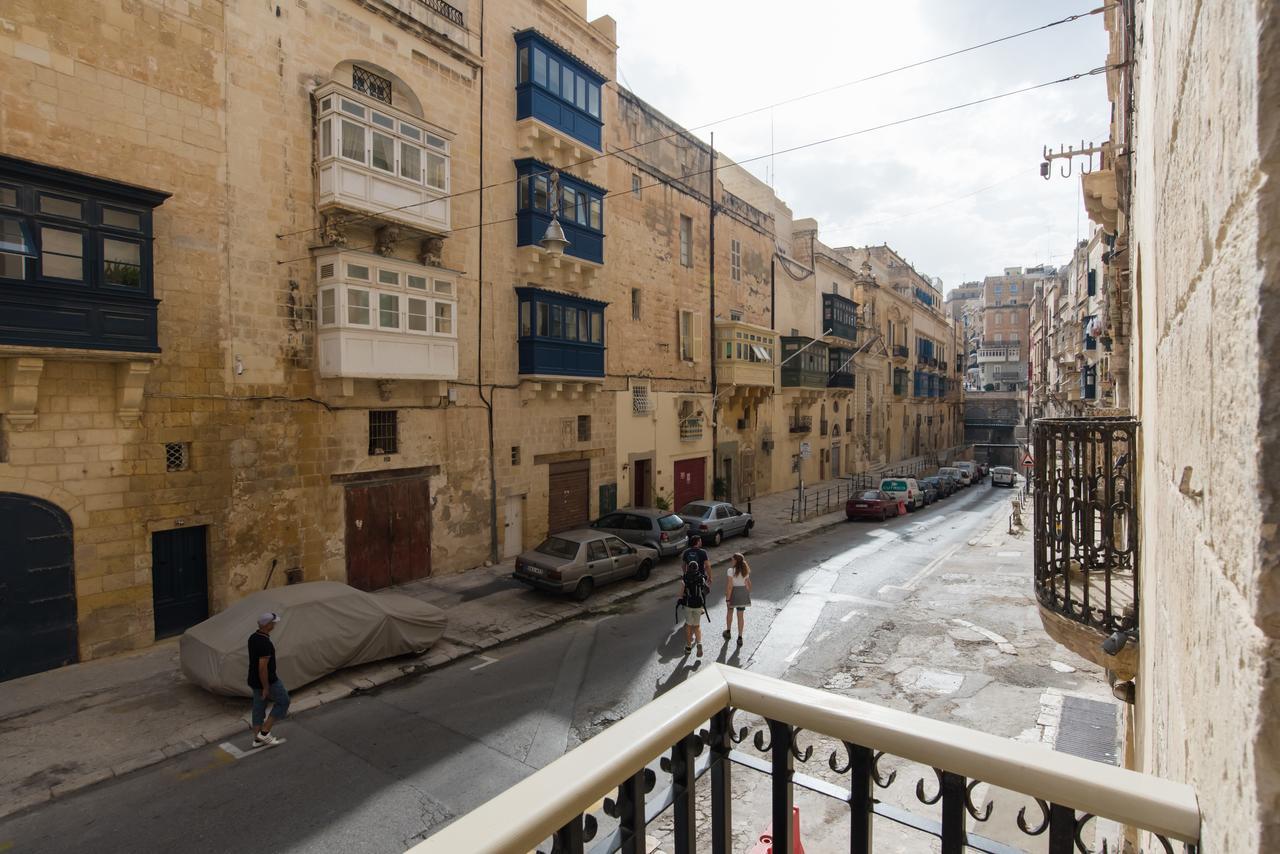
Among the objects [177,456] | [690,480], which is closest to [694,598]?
[177,456]

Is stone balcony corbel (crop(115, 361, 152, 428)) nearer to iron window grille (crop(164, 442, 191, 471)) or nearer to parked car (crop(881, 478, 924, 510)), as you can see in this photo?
iron window grille (crop(164, 442, 191, 471))

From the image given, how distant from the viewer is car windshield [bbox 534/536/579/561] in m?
15.9

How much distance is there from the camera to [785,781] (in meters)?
2.33

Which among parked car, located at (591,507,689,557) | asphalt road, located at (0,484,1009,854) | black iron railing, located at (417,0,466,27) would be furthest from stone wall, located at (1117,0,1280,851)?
black iron railing, located at (417,0,466,27)

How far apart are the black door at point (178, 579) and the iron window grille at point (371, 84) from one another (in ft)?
34.5

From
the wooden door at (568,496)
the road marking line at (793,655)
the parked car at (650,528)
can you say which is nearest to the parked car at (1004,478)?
the parked car at (650,528)

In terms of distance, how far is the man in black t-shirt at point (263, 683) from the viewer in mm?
8922

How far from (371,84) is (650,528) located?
44.5ft

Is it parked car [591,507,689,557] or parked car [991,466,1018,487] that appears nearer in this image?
parked car [591,507,689,557]

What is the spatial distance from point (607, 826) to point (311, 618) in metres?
5.75

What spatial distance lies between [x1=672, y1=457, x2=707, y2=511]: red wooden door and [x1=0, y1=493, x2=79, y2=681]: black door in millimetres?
19193

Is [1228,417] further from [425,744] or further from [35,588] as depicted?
[35,588]

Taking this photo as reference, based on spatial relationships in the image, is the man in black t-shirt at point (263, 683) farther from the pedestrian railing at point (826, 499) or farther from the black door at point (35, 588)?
the pedestrian railing at point (826, 499)

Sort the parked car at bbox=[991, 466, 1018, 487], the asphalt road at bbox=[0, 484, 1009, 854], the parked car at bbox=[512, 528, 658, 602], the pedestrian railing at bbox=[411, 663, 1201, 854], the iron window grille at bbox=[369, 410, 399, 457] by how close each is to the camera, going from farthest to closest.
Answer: the parked car at bbox=[991, 466, 1018, 487], the iron window grille at bbox=[369, 410, 399, 457], the parked car at bbox=[512, 528, 658, 602], the asphalt road at bbox=[0, 484, 1009, 854], the pedestrian railing at bbox=[411, 663, 1201, 854]
